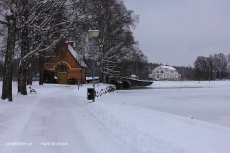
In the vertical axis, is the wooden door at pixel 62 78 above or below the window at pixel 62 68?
below

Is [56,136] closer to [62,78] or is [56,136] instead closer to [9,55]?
[9,55]

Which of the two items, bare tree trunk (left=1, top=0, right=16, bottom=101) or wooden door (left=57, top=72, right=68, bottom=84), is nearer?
bare tree trunk (left=1, top=0, right=16, bottom=101)

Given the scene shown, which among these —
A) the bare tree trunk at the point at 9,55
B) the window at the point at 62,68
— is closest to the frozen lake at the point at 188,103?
the bare tree trunk at the point at 9,55

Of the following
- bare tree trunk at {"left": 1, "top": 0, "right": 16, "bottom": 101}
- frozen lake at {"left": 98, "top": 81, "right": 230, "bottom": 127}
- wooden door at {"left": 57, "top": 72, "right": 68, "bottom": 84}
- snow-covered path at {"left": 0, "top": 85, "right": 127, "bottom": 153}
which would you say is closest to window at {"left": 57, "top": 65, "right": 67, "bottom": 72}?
wooden door at {"left": 57, "top": 72, "right": 68, "bottom": 84}

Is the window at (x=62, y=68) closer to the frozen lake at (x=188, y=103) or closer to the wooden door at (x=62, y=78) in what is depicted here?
the wooden door at (x=62, y=78)

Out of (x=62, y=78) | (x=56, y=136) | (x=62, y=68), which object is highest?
(x=62, y=68)

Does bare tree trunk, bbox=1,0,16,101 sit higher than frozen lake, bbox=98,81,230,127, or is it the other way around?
bare tree trunk, bbox=1,0,16,101

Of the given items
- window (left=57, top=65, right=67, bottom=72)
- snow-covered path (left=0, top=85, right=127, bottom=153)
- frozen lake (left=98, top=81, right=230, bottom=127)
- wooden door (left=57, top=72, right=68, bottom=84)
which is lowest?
frozen lake (left=98, top=81, right=230, bottom=127)

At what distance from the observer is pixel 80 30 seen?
57.1ft

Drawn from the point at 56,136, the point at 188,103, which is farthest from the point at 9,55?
the point at 188,103

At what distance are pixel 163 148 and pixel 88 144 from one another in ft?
6.91

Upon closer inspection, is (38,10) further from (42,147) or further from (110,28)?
(110,28)

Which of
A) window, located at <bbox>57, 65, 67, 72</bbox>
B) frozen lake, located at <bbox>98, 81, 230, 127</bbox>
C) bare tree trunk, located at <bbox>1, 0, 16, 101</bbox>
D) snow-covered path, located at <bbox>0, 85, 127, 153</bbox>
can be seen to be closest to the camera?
snow-covered path, located at <bbox>0, 85, 127, 153</bbox>

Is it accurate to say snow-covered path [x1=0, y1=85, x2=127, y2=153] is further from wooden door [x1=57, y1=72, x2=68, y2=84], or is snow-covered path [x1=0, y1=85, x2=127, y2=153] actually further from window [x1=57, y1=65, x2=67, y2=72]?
window [x1=57, y1=65, x2=67, y2=72]
